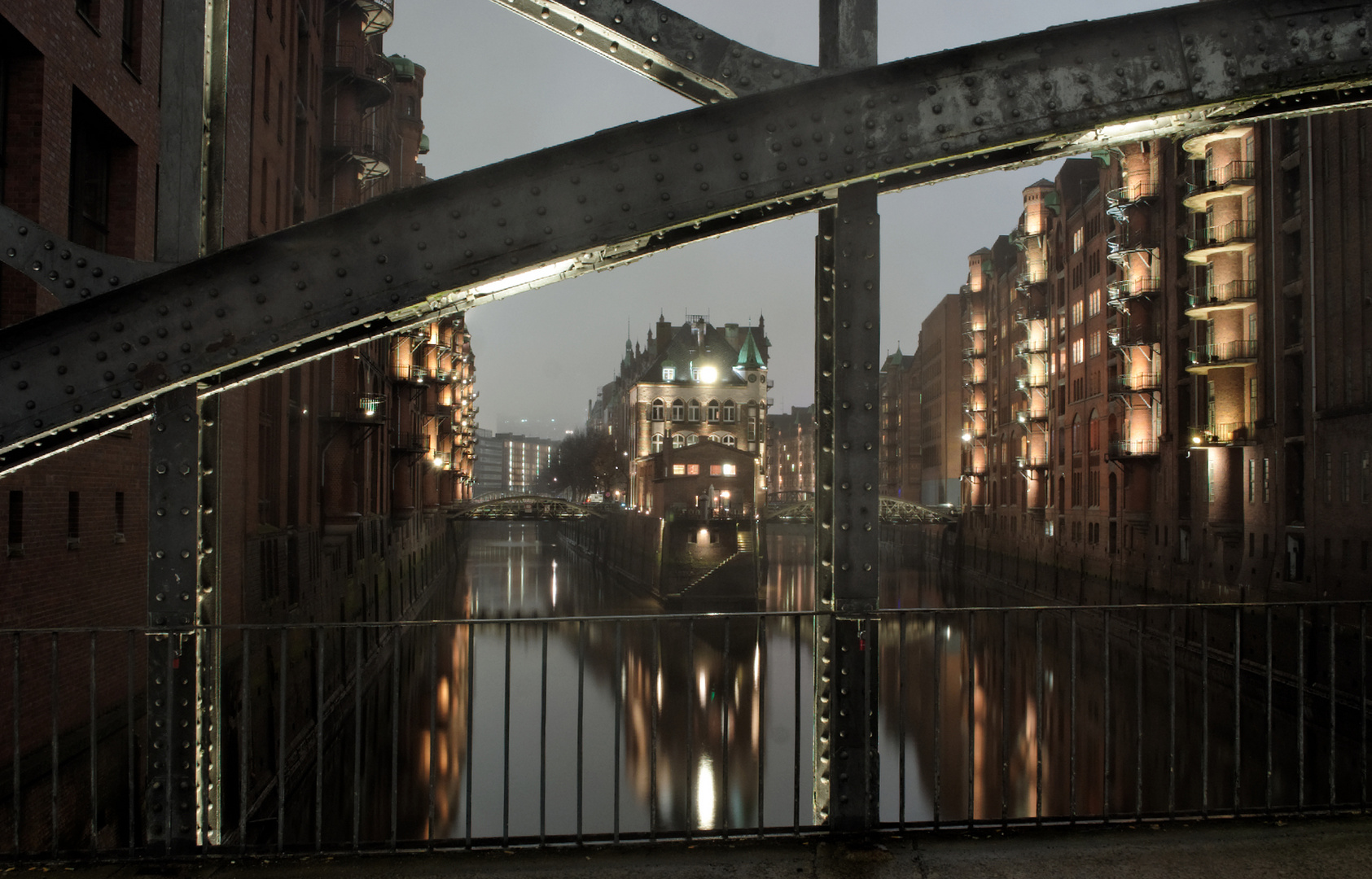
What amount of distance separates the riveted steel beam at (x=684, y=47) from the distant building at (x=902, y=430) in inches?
3081

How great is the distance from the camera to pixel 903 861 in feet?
14.3

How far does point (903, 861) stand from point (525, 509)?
63.4 m

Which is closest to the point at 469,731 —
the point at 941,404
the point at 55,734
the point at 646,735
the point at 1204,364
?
the point at 55,734

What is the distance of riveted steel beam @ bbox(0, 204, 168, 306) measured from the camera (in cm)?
387

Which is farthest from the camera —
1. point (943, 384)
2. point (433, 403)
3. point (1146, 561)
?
point (943, 384)

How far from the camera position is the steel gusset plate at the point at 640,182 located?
13.0 feet

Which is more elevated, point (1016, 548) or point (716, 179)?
point (716, 179)

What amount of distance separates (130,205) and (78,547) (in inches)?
166

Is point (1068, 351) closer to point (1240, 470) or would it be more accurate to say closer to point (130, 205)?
point (1240, 470)

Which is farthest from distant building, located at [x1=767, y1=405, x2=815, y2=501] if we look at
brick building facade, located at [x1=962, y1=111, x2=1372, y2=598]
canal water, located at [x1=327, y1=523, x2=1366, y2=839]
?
canal water, located at [x1=327, y1=523, x2=1366, y2=839]

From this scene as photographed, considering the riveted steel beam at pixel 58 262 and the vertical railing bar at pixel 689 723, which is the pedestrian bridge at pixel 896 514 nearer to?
the vertical railing bar at pixel 689 723

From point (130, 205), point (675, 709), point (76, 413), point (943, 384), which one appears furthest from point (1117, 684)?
point (943, 384)

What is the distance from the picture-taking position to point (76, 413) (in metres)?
3.88

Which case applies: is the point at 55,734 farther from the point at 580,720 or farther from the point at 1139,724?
the point at 1139,724
